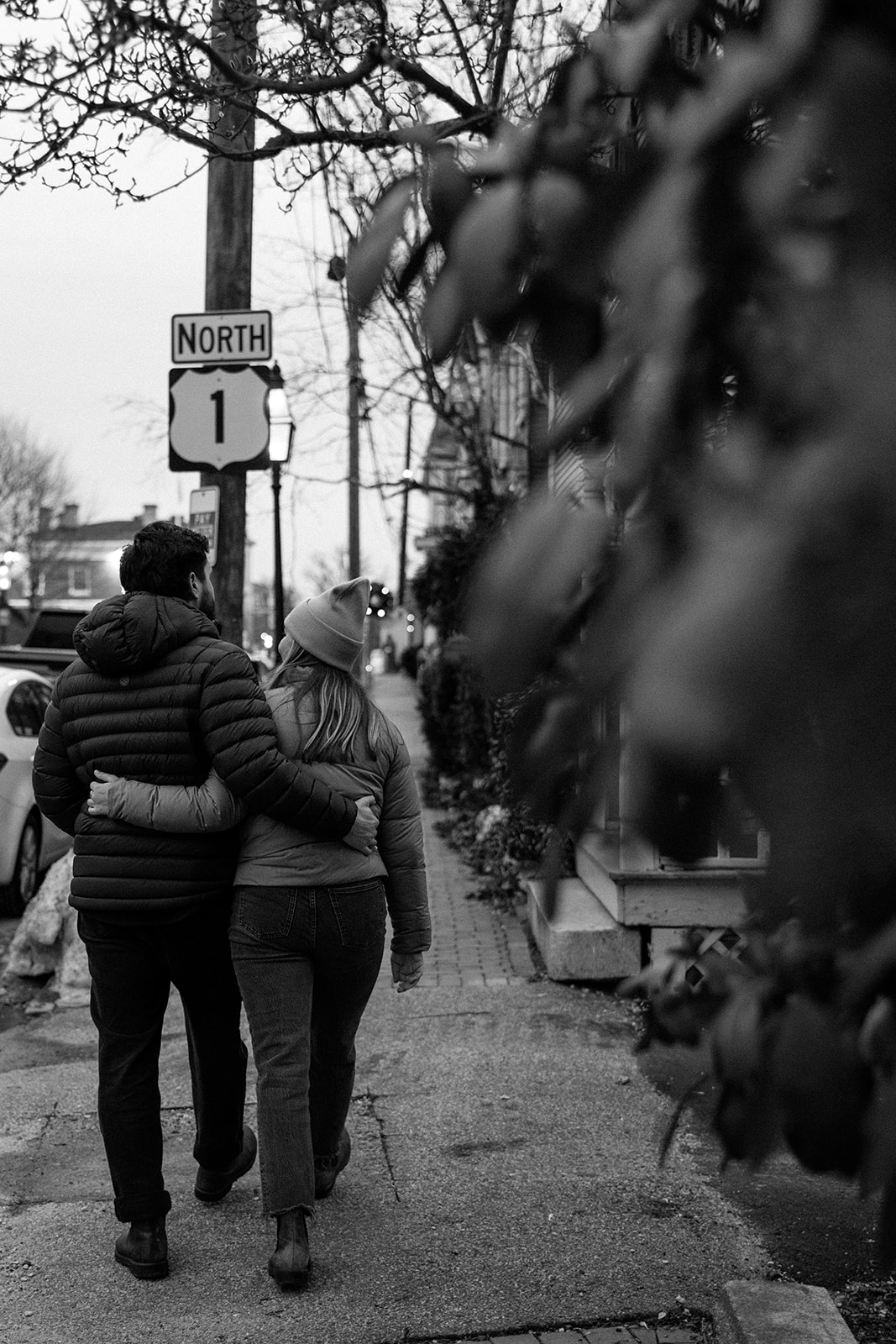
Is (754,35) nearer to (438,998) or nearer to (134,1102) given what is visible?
(134,1102)

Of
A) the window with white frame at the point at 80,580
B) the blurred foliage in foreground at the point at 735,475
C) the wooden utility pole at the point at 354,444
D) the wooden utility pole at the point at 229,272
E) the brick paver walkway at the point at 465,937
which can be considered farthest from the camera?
the window with white frame at the point at 80,580

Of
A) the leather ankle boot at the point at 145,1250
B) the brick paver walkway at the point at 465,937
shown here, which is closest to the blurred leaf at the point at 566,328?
the leather ankle boot at the point at 145,1250

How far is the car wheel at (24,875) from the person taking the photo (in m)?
9.84

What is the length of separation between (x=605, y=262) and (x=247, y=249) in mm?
8030

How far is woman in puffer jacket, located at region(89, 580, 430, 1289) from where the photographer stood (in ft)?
12.4

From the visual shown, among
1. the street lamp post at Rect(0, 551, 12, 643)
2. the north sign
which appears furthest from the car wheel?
the street lamp post at Rect(0, 551, 12, 643)

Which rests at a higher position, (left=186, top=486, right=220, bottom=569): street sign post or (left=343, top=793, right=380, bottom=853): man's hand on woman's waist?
(left=186, top=486, right=220, bottom=569): street sign post

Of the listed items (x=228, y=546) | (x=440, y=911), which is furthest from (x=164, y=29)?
(x=440, y=911)

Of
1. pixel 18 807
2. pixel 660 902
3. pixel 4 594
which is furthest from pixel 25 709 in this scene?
pixel 4 594

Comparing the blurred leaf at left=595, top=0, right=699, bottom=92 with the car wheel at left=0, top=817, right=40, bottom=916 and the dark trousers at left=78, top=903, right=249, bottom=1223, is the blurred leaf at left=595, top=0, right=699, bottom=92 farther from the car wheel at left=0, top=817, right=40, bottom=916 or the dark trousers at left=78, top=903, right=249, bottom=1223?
the car wheel at left=0, top=817, right=40, bottom=916

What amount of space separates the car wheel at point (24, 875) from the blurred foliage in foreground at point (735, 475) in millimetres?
9357

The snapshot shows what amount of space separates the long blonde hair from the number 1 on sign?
4.27 metres

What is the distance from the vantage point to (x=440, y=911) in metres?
9.18

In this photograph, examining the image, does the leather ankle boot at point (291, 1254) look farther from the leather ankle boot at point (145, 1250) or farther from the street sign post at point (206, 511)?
the street sign post at point (206, 511)
